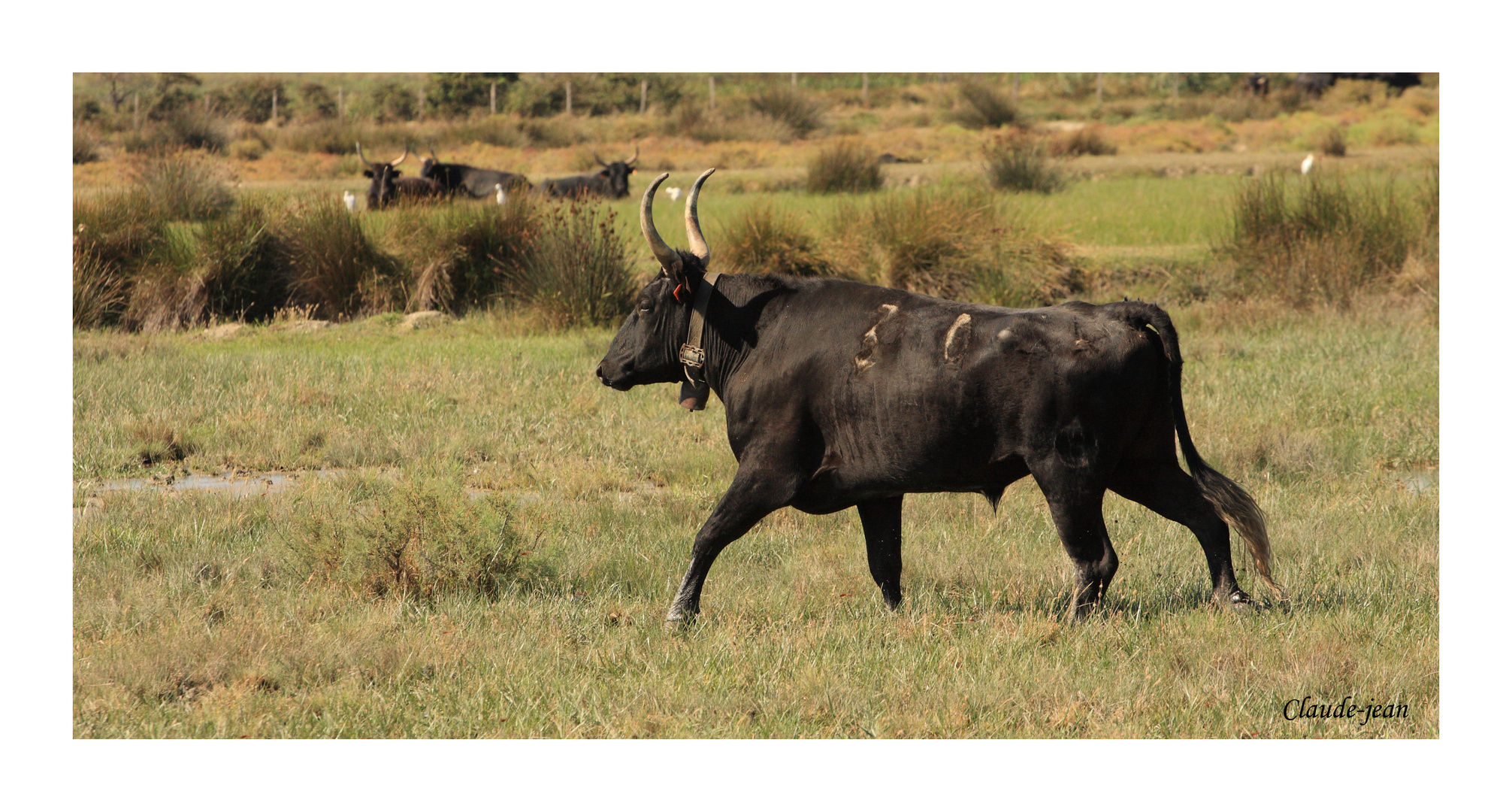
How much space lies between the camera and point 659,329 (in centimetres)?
670

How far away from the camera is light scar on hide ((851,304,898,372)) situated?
6.14 meters

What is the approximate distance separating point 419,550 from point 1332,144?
31.8 m

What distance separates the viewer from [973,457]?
5941 mm

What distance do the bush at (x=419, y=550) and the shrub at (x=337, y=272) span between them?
1080 centimetres

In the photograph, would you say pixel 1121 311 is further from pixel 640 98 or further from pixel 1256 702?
pixel 640 98

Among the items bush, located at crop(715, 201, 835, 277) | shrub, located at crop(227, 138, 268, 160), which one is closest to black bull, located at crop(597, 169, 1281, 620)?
bush, located at crop(715, 201, 835, 277)

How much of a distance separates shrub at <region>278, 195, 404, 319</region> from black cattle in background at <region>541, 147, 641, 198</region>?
7.61m

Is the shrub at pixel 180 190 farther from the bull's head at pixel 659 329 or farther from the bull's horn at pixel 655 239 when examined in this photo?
the bull's horn at pixel 655 239

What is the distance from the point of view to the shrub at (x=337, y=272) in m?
17.4

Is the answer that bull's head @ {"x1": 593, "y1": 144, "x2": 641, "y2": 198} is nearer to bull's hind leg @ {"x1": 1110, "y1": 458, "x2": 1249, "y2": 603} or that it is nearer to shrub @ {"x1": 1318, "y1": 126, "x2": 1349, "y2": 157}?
shrub @ {"x1": 1318, "y1": 126, "x2": 1349, "y2": 157}

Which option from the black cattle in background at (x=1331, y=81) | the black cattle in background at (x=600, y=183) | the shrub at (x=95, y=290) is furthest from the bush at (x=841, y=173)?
the black cattle in background at (x=1331, y=81)

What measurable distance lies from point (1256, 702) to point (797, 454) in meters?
2.17

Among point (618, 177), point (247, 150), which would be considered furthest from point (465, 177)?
point (247, 150)

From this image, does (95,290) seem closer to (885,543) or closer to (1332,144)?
(885,543)
